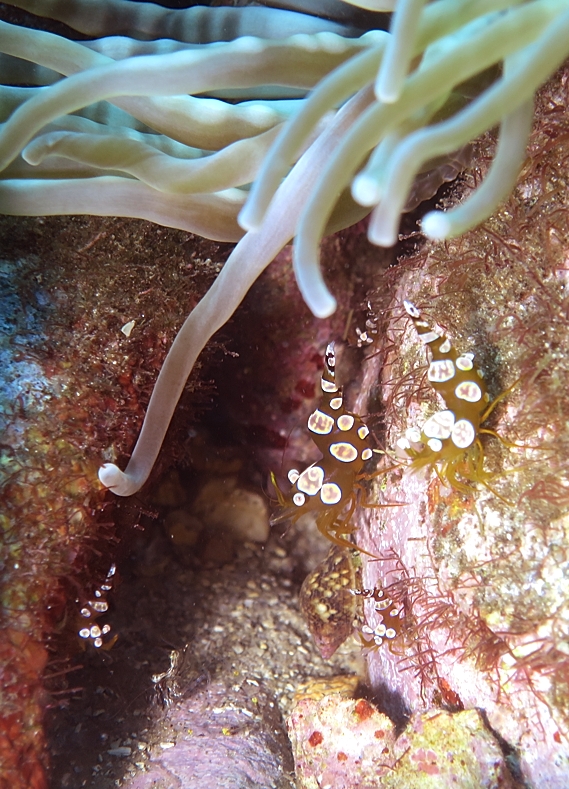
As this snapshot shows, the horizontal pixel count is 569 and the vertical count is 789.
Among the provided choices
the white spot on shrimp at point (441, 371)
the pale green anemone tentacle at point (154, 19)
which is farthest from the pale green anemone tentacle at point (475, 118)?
the pale green anemone tentacle at point (154, 19)

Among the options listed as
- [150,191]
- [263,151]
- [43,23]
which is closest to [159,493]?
[150,191]

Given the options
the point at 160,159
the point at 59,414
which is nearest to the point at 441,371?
the point at 160,159

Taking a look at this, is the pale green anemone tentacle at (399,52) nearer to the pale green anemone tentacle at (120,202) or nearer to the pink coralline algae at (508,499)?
the pink coralline algae at (508,499)

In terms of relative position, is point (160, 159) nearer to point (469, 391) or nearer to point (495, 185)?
point (495, 185)

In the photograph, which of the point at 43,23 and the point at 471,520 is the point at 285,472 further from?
the point at 43,23

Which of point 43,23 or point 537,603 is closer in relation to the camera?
point 537,603

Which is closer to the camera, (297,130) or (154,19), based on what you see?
(297,130)
